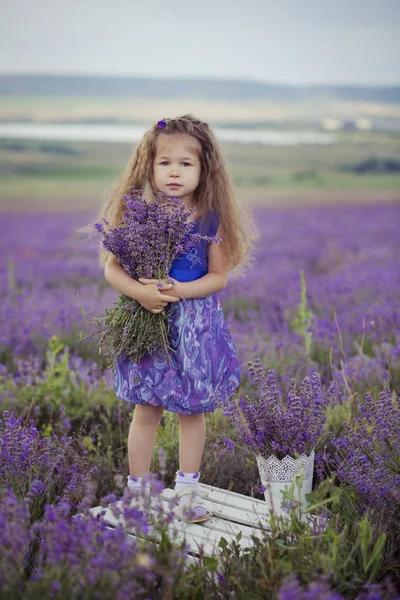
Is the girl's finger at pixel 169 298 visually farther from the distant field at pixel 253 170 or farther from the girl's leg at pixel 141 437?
the distant field at pixel 253 170

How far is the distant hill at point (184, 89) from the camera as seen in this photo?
11.6 m

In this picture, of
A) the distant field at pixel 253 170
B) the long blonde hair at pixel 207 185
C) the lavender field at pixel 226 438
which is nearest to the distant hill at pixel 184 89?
the distant field at pixel 253 170

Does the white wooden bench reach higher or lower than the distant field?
lower

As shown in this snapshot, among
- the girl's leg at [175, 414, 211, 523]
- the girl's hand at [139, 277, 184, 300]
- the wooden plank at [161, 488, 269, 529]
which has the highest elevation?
the girl's hand at [139, 277, 184, 300]

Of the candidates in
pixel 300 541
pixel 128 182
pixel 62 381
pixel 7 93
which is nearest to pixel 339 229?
pixel 7 93

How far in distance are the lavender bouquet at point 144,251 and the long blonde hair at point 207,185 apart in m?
0.17

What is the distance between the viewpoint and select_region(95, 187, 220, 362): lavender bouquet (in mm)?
2809

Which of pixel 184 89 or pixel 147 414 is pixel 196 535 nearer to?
pixel 147 414

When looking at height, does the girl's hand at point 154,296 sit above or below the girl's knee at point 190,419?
above

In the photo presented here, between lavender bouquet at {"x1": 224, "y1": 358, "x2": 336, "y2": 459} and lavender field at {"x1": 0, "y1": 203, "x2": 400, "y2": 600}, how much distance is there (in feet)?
0.41

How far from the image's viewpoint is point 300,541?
7.33ft

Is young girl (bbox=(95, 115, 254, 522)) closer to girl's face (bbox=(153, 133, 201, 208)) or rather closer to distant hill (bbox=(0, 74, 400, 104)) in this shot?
girl's face (bbox=(153, 133, 201, 208))

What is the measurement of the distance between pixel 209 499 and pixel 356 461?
690 millimetres

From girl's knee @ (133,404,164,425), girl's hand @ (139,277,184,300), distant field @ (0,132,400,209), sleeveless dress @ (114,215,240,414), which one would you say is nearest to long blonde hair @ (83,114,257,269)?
sleeveless dress @ (114,215,240,414)
